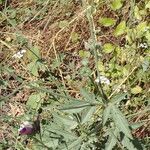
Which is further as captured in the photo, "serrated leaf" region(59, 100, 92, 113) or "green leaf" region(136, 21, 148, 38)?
"green leaf" region(136, 21, 148, 38)

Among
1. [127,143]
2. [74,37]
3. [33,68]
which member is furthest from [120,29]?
[127,143]

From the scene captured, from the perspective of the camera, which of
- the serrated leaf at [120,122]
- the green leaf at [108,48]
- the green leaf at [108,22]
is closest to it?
the serrated leaf at [120,122]

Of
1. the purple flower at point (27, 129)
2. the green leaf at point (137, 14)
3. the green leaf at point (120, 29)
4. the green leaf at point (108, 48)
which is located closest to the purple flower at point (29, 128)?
the purple flower at point (27, 129)

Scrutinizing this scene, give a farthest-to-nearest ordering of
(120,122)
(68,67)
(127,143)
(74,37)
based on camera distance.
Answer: (74,37) < (68,67) < (127,143) < (120,122)

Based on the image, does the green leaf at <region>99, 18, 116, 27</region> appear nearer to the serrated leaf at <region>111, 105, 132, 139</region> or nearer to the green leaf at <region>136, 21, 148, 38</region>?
the green leaf at <region>136, 21, 148, 38</region>

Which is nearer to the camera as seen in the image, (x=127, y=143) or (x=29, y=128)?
(x=127, y=143)

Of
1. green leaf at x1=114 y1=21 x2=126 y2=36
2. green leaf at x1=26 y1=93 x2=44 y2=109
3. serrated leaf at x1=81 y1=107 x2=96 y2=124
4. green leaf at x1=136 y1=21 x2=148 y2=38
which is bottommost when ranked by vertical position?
serrated leaf at x1=81 y1=107 x2=96 y2=124

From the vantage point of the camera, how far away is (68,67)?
2.42m

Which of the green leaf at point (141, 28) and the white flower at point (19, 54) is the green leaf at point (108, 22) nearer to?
the green leaf at point (141, 28)

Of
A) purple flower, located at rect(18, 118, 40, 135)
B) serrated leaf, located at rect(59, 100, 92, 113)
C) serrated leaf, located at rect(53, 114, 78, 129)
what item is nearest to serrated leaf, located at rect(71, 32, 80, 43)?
purple flower, located at rect(18, 118, 40, 135)

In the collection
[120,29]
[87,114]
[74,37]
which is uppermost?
[74,37]

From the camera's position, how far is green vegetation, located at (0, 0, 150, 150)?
5.92ft

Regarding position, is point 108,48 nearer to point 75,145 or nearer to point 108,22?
point 108,22

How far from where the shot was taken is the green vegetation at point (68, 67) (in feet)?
5.92
